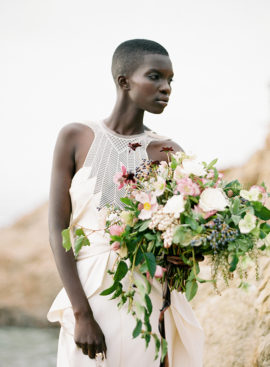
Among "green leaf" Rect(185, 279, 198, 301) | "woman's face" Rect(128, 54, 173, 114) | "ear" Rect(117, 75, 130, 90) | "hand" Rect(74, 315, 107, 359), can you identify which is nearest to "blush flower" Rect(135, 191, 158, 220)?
"green leaf" Rect(185, 279, 198, 301)

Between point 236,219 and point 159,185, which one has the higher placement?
point 159,185

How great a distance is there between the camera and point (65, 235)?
188 cm

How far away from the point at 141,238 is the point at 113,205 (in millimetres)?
394

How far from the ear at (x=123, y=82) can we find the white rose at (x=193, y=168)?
798 mm

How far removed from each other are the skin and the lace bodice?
4cm

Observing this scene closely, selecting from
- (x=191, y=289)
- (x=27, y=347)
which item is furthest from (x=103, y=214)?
(x=27, y=347)

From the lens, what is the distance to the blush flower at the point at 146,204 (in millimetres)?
1749

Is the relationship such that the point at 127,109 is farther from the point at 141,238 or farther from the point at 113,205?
the point at 141,238

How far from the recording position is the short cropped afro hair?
237 centimetres

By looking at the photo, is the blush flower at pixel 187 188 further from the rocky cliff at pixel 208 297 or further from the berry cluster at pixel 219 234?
the rocky cliff at pixel 208 297

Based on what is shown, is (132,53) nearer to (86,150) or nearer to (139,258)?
(86,150)

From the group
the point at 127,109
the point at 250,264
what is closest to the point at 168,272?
the point at 250,264

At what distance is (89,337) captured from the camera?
1.93 m

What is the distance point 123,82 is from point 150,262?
1.13m
